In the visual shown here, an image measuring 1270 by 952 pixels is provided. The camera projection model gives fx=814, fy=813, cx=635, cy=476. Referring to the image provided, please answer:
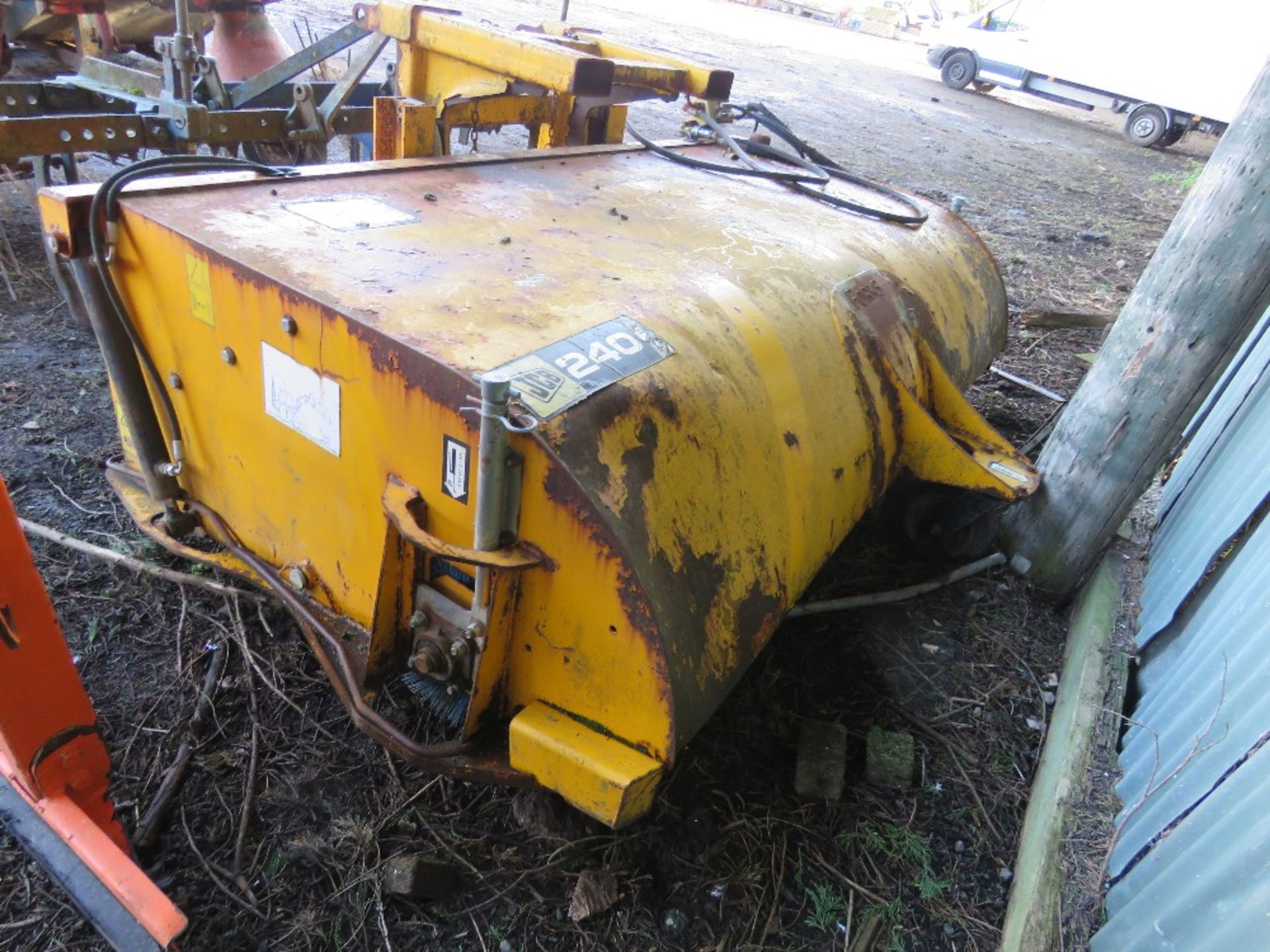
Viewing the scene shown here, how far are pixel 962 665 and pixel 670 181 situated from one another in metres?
1.84

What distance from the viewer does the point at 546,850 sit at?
1.83 m

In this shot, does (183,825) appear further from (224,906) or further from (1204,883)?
(1204,883)

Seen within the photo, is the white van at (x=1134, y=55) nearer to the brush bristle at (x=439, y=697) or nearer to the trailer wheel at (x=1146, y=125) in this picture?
the trailer wheel at (x=1146, y=125)

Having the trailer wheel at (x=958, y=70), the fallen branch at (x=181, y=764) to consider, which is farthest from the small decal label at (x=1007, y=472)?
the trailer wheel at (x=958, y=70)

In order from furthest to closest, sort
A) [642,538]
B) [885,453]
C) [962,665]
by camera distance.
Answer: [962,665] < [885,453] < [642,538]

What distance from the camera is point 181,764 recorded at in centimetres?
191

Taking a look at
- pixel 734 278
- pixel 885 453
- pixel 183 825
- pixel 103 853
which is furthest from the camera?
pixel 885 453

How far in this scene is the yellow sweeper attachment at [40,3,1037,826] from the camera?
4.58 feet

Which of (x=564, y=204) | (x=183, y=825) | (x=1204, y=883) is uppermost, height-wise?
(x=564, y=204)

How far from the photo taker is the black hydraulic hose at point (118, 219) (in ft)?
5.81

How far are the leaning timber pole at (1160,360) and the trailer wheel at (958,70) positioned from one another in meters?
17.1

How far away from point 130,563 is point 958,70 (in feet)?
62.8

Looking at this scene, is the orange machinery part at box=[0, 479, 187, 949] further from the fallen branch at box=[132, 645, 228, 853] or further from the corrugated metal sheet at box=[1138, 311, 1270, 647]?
the corrugated metal sheet at box=[1138, 311, 1270, 647]

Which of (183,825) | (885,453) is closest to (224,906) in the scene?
(183,825)
